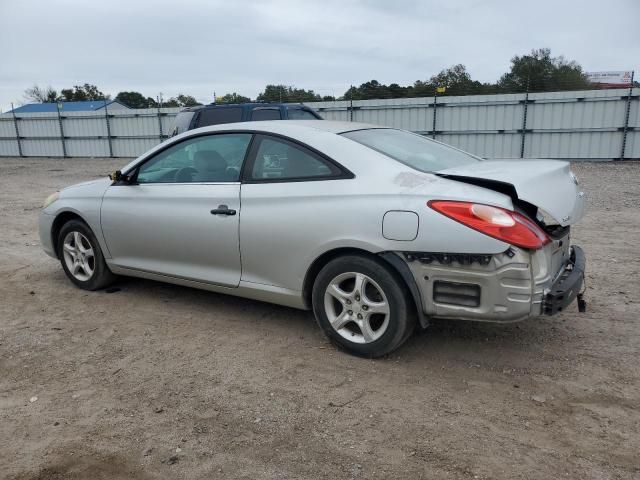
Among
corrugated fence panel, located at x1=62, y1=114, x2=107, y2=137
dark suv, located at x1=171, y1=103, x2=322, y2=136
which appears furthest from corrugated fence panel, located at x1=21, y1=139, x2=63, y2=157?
dark suv, located at x1=171, y1=103, x2=322, y2=136

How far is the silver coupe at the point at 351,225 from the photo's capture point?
10.2ft

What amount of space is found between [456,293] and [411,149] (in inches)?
51.1

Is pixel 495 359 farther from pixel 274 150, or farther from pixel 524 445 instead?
pixel 274 150

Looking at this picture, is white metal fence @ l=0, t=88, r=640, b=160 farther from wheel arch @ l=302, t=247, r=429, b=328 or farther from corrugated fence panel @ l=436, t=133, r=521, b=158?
wheel arch @ l=302, t=247, r=429, b=328

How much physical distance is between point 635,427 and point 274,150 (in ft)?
9.26

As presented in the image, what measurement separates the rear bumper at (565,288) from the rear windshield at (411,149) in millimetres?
1057

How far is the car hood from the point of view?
316cm

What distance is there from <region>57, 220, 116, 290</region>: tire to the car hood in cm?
327

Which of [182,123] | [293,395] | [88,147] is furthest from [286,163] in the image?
[88,147]

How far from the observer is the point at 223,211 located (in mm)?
4020

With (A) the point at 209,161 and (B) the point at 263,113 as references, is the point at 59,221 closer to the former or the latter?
(A) the point at 209,161

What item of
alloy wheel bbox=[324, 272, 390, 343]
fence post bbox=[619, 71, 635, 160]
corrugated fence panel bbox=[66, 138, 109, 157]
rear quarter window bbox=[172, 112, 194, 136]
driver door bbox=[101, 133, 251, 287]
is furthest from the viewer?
corrugated fence panel bbox=[66, 138, 109, 157]

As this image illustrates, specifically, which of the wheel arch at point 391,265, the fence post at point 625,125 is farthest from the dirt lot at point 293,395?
the fence post at point 625,125

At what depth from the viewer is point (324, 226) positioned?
3.54 metres
